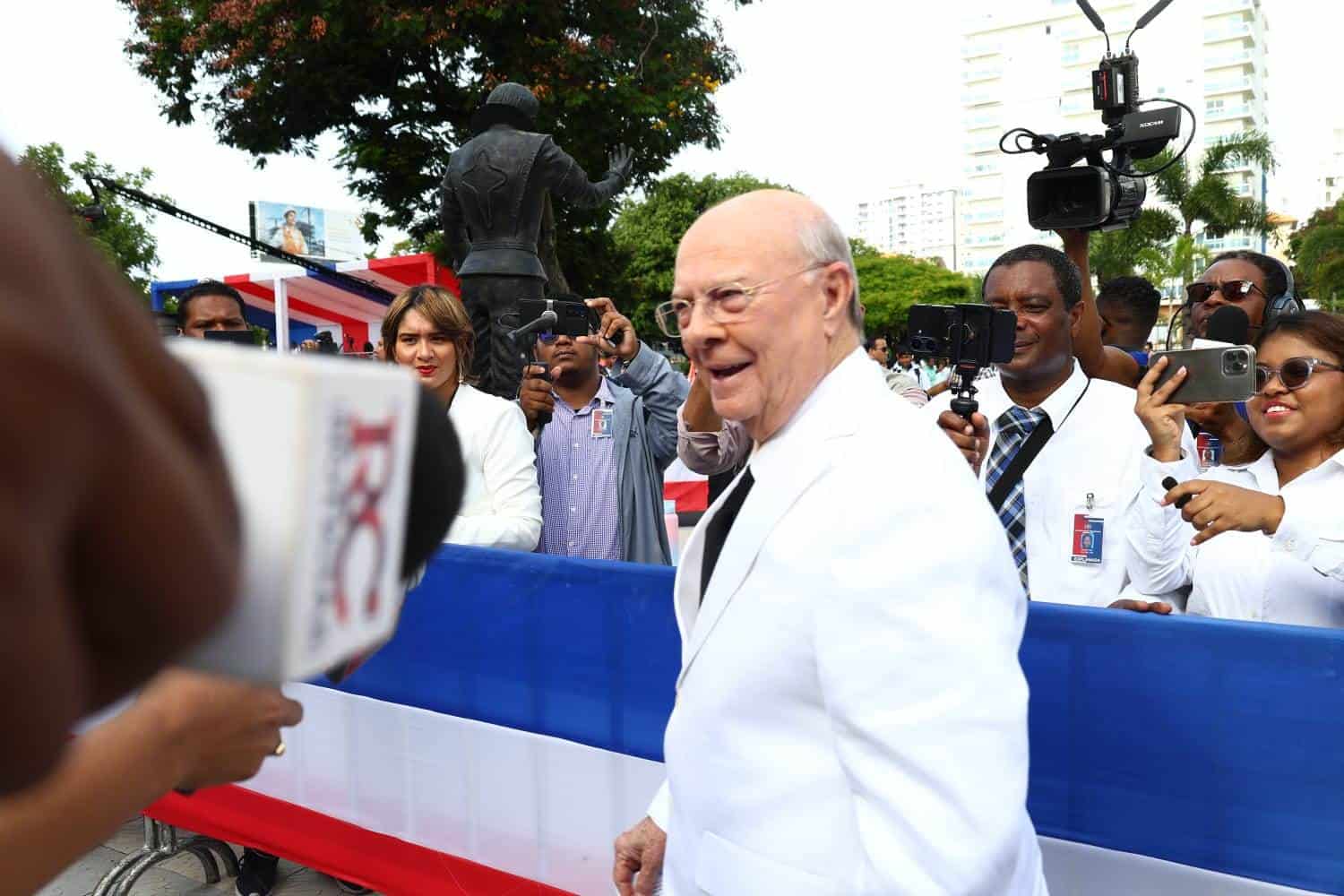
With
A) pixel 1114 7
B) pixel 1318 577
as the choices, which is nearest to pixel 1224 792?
pixel 1318 577

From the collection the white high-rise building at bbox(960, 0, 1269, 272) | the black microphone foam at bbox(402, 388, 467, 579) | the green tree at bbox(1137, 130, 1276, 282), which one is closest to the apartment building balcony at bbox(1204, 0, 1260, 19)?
the white high-rise building at bbox(960, 0, 1269, 272)

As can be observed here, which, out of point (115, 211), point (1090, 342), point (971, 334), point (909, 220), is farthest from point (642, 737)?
point (909, 220)

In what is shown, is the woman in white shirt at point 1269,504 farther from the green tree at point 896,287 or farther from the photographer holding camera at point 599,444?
the green tree at point 896,287

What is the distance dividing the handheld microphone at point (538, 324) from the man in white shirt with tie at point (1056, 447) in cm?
144

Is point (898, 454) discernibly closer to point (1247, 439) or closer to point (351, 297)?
point (1247, 439)

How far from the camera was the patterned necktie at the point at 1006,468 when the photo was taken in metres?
3.11

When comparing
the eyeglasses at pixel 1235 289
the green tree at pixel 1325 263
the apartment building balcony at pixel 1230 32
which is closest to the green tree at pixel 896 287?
the green tree at pixel 1325 263

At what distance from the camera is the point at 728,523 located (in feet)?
6.05

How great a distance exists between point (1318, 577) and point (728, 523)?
145cm

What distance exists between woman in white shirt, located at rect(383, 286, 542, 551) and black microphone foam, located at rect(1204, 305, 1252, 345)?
2318 mm

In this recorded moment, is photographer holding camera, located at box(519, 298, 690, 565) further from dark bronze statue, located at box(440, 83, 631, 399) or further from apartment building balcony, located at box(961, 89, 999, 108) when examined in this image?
apartment building balcony, located at box(961, 89, 999, 108)

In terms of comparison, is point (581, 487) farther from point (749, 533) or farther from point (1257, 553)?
point (749, 533)

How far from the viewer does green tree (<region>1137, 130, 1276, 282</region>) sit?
133ft

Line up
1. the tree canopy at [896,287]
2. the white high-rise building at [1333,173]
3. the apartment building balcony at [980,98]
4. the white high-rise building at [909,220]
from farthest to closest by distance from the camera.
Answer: the white high-rise building at [909,220] → the apartment building balcony at [980,98] → the white high-rise building at [1333,173] → the tree canopy at [896,287]
